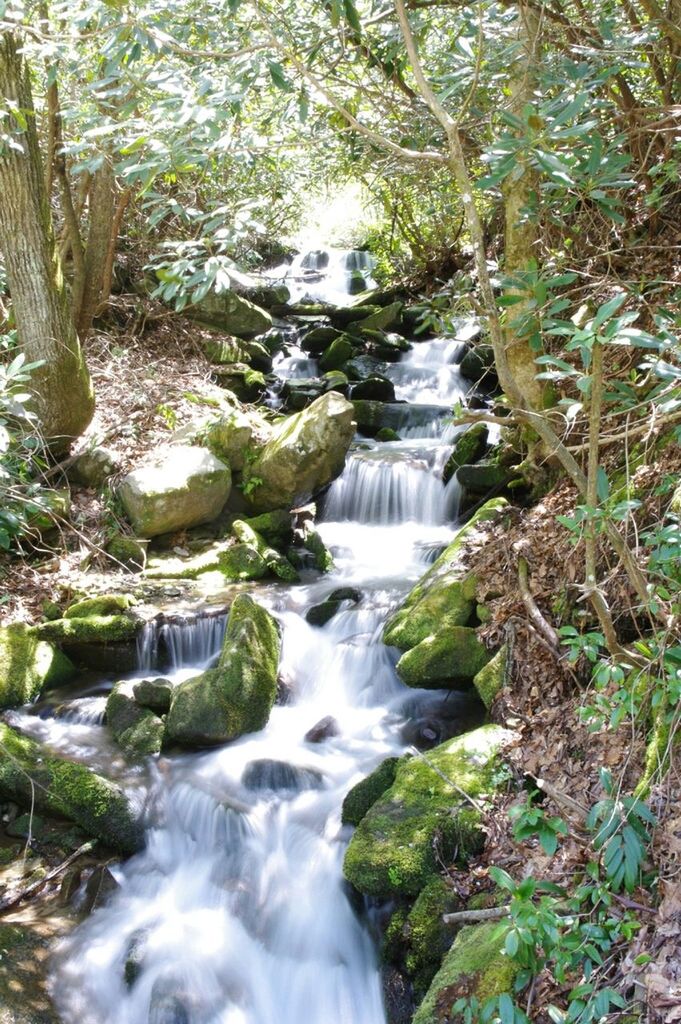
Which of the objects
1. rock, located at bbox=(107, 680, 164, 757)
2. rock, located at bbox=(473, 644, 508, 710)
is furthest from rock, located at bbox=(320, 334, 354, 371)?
rock, located at bbox=(473, 644, 508, 710)

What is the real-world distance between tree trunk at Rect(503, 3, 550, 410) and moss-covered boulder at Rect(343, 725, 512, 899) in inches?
77.0

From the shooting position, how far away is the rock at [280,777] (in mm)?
5203

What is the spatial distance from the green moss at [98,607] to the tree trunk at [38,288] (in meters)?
1.90

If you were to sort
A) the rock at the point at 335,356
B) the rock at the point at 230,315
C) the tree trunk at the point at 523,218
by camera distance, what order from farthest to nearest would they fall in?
the rock at the point at 335,356, the rock at the point at 230,315, the tree trunk at the point at 523,218

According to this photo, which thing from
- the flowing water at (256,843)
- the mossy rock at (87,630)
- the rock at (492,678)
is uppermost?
the rock at (492,678)

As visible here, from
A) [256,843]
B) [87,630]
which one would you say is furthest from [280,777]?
[87,630]

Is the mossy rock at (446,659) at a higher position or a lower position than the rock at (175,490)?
lower

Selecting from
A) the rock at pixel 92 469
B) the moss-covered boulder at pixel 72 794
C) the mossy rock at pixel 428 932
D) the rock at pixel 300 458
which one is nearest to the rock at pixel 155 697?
the moss-covered boulder at pixel 72 794

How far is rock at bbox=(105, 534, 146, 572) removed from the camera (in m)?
7.63

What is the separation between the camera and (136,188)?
10.0m

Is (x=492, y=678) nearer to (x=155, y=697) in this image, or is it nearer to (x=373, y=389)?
(x=155, y=697)

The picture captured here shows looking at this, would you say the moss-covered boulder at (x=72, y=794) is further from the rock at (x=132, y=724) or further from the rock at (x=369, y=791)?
the rock at (x=369, y=791)

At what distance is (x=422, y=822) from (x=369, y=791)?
0.65m

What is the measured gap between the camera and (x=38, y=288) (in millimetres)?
7422
